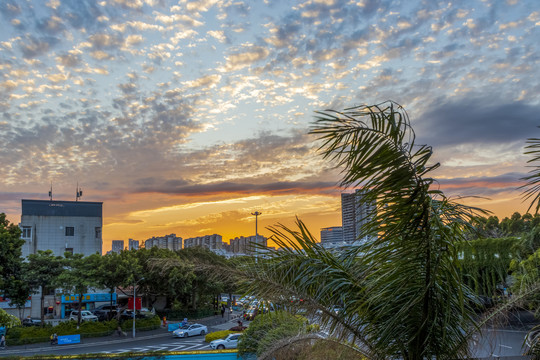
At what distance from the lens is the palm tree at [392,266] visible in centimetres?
379

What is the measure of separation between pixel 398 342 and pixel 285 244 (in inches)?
60.5

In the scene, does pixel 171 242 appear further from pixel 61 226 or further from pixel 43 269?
pixel 43 269

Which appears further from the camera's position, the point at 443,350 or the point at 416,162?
the point at 443,350

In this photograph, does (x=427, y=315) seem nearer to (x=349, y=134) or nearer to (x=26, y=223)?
(x=349, y=134)

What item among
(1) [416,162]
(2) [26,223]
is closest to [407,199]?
(1) [416,162]

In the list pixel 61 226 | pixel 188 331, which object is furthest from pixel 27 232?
pixel 188 331

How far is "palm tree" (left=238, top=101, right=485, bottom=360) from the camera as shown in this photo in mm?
3791

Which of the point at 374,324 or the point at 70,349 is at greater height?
the point at 374,324

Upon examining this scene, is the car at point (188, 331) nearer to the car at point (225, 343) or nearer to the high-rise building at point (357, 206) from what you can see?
the car at point (225, 343)

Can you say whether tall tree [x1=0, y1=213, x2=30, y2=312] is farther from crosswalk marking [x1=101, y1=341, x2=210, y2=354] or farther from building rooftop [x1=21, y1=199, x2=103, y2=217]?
building rooftop [x1=21, y1=199, x2=103, y2=217]

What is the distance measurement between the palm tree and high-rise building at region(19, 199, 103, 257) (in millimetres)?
54909

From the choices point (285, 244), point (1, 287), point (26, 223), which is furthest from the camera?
point (26, 223)

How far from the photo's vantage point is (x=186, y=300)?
169 ft

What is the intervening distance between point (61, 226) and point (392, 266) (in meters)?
59.9
